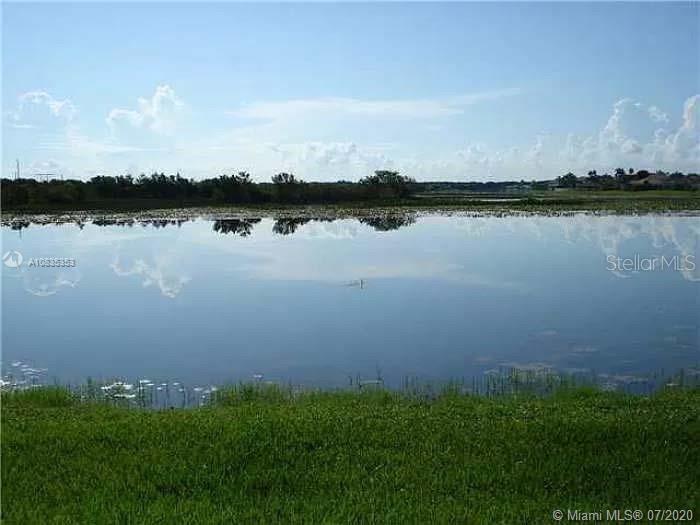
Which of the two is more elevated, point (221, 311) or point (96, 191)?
point (96, 191)

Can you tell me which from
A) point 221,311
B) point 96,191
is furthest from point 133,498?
point 96,191

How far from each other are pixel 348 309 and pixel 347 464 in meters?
11.2

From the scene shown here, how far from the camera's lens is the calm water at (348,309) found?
12.9 m

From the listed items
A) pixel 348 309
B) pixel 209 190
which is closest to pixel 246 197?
pixel 209 190

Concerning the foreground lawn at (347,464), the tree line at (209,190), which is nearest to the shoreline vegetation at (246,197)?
the tree line at (209,190)

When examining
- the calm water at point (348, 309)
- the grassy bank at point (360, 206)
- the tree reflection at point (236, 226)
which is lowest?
the calm water at point (348, 309)

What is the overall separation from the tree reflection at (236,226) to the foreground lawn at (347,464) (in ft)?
104

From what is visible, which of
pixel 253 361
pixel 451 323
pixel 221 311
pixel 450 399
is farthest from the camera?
pixel 221 311

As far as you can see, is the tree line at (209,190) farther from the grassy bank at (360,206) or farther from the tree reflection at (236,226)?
the tree reflection at (236,226)

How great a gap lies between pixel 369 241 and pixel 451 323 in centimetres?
1863

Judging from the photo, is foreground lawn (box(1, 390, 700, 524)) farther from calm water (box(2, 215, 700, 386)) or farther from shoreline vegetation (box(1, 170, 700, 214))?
shoreline vegetation (box(1, 170, 700, 214))

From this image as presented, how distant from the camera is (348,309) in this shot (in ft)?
57.6

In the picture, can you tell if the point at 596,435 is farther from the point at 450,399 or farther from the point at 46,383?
the point at 46,383

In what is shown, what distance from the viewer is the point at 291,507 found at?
5523mm
